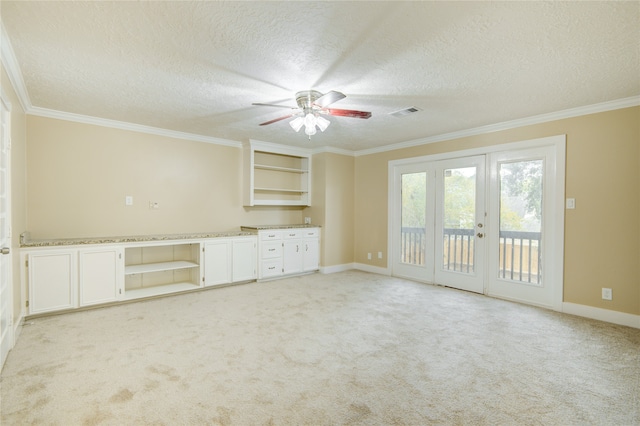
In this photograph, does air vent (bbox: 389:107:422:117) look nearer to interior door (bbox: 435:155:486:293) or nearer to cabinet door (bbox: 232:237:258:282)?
interior door (bbox: 435:155:486:293)

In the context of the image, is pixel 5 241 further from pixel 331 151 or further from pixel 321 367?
pixel 331 151

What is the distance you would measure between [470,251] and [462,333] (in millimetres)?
1907

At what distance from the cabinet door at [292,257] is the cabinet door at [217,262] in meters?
Result: 1.04

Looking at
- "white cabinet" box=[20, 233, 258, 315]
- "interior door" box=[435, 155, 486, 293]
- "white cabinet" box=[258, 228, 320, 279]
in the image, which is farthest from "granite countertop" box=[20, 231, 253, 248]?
"interior door" box=[435, 155, 486, 293]

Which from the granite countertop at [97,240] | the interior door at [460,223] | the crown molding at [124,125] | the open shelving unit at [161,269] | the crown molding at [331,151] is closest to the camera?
the granite countertop at [97,240]

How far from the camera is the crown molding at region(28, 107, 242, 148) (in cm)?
384

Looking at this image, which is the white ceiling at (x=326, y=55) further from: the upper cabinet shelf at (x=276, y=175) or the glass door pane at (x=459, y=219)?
the upper cabinet shelf at (x=276, y=175)

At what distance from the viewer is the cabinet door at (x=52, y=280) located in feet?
11.2

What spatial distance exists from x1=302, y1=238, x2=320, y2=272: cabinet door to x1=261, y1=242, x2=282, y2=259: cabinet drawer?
20.2 inches

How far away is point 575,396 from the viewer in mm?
2092

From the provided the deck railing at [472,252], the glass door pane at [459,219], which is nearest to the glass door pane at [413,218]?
the deck railing at [472,252]

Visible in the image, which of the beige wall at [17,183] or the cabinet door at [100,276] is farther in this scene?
the cabinet door at [100,276]

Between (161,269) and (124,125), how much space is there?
2068 millimetres

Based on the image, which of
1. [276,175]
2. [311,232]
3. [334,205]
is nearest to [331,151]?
[334,205]
